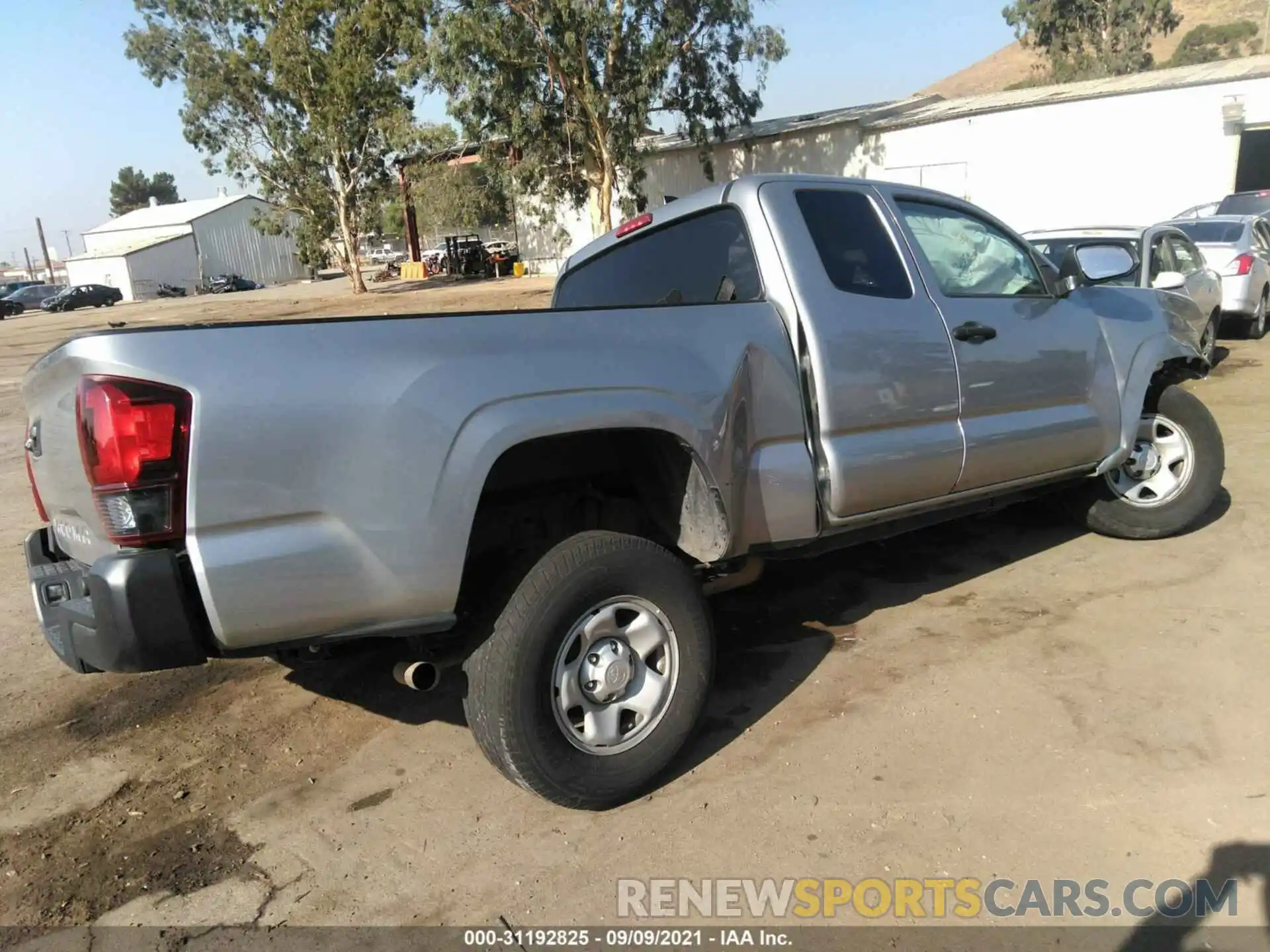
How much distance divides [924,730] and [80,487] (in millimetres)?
2823

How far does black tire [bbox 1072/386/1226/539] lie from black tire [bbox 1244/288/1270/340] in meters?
9.01

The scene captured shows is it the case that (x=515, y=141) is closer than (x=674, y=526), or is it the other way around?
(x=674, y=526)

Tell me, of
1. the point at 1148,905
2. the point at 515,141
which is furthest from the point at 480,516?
the point at 515,141

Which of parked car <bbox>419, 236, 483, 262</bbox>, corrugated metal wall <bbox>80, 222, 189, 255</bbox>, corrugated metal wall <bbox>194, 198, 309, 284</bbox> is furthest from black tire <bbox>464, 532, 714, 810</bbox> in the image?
corrugated metal wall <bbox>80, 222, 189, 255</bbox>

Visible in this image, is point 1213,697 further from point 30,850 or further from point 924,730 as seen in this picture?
point 30,850

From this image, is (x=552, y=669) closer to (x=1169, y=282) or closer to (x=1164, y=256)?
(x=1169, y=282)

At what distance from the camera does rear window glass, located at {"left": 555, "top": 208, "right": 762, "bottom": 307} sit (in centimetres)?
365

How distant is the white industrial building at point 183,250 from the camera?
203ft

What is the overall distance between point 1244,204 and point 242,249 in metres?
65.4

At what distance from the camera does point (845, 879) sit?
105 inches

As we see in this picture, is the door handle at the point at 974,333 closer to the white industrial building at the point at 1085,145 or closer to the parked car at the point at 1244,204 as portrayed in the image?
the white industrial building at the point at 1085,145

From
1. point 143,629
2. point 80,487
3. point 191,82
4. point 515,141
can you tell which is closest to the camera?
point 143,629

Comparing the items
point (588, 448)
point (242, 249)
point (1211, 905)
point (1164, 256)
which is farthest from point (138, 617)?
point (242, 249)

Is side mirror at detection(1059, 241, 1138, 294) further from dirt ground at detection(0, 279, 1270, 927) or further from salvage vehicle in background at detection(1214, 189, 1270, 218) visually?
salvage vehicle in background at detection(1214, 189, 1270, 218)
